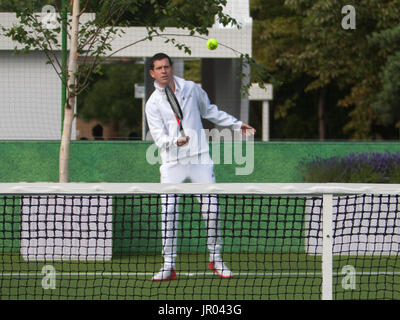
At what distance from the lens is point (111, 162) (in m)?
9.33

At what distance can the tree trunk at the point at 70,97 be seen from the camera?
8320 mm

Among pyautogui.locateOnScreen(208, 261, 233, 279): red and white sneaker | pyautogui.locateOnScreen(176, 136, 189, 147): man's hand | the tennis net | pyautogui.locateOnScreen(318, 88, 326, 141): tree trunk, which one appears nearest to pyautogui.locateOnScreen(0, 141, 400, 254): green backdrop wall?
the tennis net

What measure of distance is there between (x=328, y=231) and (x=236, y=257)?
351 cm

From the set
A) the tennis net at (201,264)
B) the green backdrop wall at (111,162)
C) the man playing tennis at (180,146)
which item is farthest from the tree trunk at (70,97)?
the man playing tennis at (180,146)

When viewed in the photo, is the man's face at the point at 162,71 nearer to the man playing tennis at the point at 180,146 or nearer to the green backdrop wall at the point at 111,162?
the man playing tennis at the point at 180,146

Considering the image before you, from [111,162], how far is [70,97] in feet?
3.71

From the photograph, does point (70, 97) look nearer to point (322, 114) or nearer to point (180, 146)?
point (180, 146)

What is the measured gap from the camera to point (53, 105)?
9.77 meters

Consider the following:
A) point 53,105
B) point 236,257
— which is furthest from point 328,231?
point 53,105

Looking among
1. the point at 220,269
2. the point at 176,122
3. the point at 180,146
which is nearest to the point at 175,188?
the point at 180,146

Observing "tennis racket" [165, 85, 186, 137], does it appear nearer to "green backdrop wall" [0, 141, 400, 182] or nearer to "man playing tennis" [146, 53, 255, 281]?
"man playing tennis" [146, 53, 255, 281]

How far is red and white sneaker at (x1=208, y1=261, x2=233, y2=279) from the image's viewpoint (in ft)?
22.3

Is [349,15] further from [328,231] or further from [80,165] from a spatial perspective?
[328,231]

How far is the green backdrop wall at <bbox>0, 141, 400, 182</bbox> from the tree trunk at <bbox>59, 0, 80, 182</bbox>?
2.52ft
